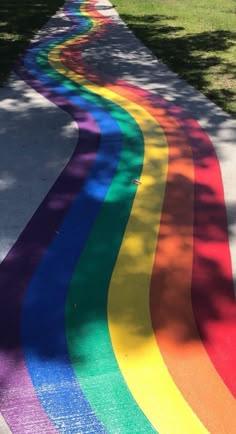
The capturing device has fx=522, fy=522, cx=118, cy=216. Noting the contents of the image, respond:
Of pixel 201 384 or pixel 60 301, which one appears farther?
pixel 60 301

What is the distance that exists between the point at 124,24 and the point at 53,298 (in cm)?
1019

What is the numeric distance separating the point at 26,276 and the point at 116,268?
1.73 ft

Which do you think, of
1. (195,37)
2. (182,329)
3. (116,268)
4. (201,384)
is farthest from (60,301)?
(195,37)

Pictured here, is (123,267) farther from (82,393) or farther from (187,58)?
(187,58)

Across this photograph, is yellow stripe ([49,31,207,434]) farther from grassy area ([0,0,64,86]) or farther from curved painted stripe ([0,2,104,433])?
grassy area ([0,0,64,86])

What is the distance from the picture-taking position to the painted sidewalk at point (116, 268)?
7.41 feet

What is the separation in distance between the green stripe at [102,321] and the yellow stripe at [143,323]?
4cm

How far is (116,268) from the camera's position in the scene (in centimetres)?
309

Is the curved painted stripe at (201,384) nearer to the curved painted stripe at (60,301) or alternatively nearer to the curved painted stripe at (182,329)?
the curved painted stripe at (182,329)

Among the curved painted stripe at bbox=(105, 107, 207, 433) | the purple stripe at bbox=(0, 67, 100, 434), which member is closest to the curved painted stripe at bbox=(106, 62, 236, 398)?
the curved painted stripe at bbox=(105, 107, 207, 433)

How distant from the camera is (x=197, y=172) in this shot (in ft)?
14.3

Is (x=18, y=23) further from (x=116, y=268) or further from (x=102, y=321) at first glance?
(x=102, y=321)

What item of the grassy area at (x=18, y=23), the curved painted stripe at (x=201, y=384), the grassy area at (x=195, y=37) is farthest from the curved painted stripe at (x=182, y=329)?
the grassy area at (x=18, y=23)

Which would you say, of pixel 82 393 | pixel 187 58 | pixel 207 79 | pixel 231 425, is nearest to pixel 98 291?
pixel 82 393
